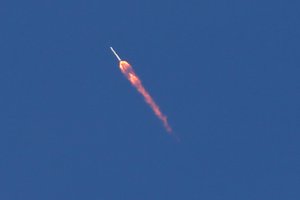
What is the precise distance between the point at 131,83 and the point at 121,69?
32.3 inches

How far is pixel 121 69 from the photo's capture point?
113 ft

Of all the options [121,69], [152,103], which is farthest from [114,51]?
[152,103]

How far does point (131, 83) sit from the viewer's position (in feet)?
113

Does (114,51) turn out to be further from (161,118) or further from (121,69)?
(161,118)

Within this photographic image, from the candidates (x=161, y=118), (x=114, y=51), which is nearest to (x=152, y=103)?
(x=161, y=118)

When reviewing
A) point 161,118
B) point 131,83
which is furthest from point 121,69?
point 161,118

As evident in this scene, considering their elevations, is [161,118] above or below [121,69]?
below

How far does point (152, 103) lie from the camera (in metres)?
34.5

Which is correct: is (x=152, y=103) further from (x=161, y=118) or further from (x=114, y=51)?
(x=114, y=51)

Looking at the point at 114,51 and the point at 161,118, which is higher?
the point at 114,51

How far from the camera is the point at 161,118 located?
113 ft

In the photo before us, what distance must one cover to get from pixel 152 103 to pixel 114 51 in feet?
9.97

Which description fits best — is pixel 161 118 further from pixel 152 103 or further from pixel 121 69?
pixel 121 69

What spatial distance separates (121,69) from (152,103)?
2.18 meters
